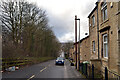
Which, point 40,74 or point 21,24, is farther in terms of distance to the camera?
point 21,24

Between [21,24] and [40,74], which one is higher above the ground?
[21,24]

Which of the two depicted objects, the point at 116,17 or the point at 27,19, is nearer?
the point at 116,17

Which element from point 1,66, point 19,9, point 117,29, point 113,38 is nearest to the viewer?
point 117,29

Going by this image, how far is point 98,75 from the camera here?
31.7ft

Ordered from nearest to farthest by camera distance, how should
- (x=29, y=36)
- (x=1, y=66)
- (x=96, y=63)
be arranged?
1. (x=96, y=63)
2. (x=1, y=66)
3. (x=29, y=36)

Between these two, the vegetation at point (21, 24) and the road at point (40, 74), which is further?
the vegetation at point (21, 24)

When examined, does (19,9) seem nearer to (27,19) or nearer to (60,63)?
(27,19)

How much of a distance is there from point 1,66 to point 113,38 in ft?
40.1

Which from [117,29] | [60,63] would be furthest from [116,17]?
[60,63]

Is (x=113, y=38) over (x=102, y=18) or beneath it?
beneath

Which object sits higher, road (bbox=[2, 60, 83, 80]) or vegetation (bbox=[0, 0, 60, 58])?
vegetation (bbox=[0, 0, 60, 58])

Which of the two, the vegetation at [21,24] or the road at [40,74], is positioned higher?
the vegetation at [21,24]

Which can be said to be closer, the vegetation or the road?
the road

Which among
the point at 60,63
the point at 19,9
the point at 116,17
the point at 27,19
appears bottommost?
the point at 60,63
